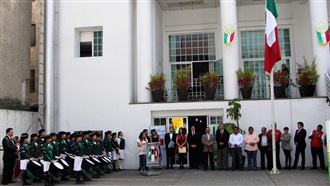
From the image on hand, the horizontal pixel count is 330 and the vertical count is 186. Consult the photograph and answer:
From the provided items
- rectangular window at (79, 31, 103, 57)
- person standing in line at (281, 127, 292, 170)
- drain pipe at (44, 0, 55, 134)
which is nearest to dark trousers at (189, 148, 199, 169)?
person standing in line at (281, 127, 292, 170)

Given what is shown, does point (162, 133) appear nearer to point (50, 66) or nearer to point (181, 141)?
point (181, 141)

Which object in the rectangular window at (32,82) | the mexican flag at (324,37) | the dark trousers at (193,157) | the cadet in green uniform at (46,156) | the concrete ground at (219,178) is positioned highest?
the mexican flag at (324,37)

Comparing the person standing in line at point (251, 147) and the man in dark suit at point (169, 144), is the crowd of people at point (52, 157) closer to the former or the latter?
the man in dark suit at point (169, 144)

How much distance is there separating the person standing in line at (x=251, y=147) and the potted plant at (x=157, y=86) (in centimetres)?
434

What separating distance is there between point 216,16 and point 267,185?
1120cm

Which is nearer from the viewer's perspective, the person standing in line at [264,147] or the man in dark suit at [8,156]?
the man in dark suit at [8,156]

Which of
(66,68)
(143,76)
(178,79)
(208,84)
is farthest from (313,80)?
(66,68)

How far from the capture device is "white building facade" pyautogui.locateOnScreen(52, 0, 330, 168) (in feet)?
54.8

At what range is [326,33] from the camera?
54.4 feet

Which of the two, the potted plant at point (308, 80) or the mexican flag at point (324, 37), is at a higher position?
the mexican flag at point (324, 37)

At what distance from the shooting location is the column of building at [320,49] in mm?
16391

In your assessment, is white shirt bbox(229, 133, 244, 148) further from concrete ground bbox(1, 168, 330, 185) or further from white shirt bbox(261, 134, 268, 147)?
A: concrete ground bbox(1, 168, 330, 185)

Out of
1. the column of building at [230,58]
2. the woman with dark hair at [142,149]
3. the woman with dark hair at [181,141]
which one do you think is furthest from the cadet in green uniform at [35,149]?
the column of building at [230,58]

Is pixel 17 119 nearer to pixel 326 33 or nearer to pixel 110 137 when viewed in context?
pixel 110 137
